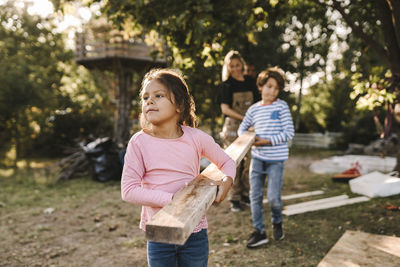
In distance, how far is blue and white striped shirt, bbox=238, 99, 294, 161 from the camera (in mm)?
3320

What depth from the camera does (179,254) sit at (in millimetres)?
1735

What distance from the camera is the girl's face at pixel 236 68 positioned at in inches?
184

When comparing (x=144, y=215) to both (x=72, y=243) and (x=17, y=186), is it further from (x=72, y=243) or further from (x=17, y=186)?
(x=17, y=186)

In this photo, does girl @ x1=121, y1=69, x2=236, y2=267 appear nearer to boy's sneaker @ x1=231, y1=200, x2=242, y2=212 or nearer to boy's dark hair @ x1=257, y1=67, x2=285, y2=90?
boy's dark hair @ x1=257, y1=67, x2=285, y2=90

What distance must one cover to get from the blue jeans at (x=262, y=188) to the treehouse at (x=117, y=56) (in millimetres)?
7666

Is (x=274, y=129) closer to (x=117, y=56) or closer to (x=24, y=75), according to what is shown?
(x=117, y=56)

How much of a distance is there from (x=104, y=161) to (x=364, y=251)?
6322 millimetres

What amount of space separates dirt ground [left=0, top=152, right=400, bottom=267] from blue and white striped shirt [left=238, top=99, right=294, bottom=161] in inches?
40.0

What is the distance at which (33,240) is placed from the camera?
420 centimetres

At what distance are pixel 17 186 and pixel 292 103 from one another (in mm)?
12167

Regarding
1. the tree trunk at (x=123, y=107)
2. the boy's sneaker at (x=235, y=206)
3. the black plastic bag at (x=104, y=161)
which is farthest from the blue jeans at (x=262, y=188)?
the tree trunk at (x=123, y=107)

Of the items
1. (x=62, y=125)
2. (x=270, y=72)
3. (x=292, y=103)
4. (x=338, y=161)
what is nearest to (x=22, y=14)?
(x=62, y=125)

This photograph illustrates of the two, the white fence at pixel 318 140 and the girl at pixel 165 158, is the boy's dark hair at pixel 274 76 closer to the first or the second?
the girl at pixel 165 158

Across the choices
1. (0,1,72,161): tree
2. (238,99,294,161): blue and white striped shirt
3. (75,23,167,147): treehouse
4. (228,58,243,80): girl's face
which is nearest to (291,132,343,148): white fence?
(75,23,167,147): treehouse
